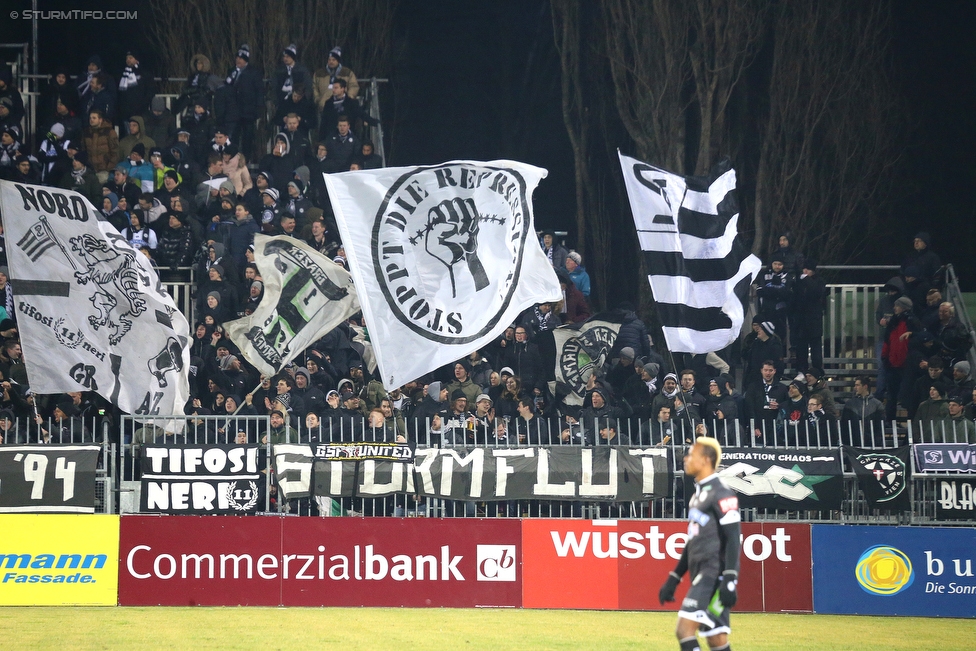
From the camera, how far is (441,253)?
17.4 m

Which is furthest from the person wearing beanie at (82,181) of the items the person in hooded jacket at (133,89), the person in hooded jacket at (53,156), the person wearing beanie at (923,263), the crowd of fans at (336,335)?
the person wearing beanie at (923,263)

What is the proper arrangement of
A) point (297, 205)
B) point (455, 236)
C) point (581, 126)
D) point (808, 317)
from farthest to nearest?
point (581, 126) → point (297, 205) → point (808, 317) → point (455, 236)

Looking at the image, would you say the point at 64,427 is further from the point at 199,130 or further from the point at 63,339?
the point at 199,130

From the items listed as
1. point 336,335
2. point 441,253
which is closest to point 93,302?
point 336,335

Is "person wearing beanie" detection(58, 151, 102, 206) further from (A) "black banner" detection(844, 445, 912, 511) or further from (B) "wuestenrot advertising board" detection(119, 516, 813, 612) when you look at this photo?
(A) "black banner" detection(844, 445, 912, 511)

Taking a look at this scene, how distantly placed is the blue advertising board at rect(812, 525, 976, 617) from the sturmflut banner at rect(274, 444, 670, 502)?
2321 millimetres

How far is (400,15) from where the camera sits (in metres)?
34.8

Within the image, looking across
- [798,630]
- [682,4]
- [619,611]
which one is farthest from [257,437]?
[682,4]

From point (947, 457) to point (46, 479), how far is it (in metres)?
11.2

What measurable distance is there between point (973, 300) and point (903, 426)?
7361 mm

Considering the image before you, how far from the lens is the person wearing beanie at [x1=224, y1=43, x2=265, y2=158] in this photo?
2245cm

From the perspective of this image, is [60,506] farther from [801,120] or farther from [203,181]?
[801,120]

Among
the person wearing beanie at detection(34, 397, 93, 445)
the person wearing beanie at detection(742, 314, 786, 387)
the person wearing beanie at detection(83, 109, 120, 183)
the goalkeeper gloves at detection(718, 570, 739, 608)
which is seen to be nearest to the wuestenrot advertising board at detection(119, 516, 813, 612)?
the person wearing beanie at detection(34, 397, 93, 445)

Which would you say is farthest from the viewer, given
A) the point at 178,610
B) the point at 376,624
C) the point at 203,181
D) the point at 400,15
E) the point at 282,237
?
the point at 400,15
